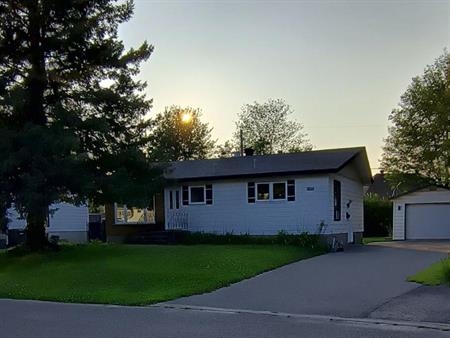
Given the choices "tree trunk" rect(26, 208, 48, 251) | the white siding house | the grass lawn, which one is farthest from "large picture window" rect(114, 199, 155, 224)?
"tree trunk" rect(26, 208, 48, 251)

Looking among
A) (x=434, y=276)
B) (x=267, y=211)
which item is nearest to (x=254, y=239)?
(x=267, y=211)

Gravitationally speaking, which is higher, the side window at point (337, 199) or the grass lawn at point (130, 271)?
the side window at point (337, 199)

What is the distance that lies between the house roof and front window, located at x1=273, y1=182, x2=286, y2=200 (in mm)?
644

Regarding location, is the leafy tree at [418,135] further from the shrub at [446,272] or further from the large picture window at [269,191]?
the shrub at [446,272]

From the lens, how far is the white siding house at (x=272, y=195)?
23.6m

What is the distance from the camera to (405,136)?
36469 mm

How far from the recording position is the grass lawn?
13023mm

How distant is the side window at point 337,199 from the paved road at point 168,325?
578 inches

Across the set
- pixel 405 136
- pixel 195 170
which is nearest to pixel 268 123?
pixel 405 136

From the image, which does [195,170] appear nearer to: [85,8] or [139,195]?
[139,195]

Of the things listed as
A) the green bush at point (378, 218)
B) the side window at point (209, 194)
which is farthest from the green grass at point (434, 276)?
the green bush at point (378, 218)

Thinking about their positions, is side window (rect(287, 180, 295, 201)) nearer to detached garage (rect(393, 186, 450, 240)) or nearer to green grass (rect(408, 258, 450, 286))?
green grass (rect(408, 258, 450, 286))

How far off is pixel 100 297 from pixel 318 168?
42.8 ft

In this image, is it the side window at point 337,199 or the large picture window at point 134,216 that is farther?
the large picture window at point 134,216
